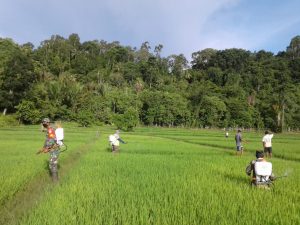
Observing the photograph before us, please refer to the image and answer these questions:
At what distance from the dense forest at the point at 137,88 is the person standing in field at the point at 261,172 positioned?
3903 cm

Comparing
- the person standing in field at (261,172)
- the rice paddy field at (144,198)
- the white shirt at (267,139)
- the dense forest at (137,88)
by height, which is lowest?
the rice paddy field at (144,198)

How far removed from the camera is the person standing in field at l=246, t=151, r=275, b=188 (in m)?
7.95

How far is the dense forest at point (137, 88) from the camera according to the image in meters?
59.3

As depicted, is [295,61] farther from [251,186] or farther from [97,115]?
[251,186]

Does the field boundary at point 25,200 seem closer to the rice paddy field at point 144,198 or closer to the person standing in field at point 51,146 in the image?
the rice paddy field at point 144,198

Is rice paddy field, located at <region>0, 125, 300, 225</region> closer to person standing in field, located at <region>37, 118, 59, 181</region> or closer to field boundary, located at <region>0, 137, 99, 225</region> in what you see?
field boundary, located at <region>0, 137, 99, 225</region>

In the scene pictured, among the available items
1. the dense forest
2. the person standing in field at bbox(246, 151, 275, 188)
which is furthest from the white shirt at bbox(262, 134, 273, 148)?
the dense forest

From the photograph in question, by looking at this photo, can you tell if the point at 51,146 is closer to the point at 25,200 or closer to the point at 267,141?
the point at 25,200

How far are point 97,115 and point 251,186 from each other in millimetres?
54349

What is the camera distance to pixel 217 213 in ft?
19.1

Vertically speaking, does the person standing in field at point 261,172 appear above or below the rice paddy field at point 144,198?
above

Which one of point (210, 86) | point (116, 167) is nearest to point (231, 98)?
point (210, 86)

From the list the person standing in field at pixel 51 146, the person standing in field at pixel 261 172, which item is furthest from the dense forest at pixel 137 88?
the person standing in field at pixel 261 172

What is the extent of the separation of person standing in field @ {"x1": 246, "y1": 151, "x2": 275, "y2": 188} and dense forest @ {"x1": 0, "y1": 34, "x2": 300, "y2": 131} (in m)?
39.0
